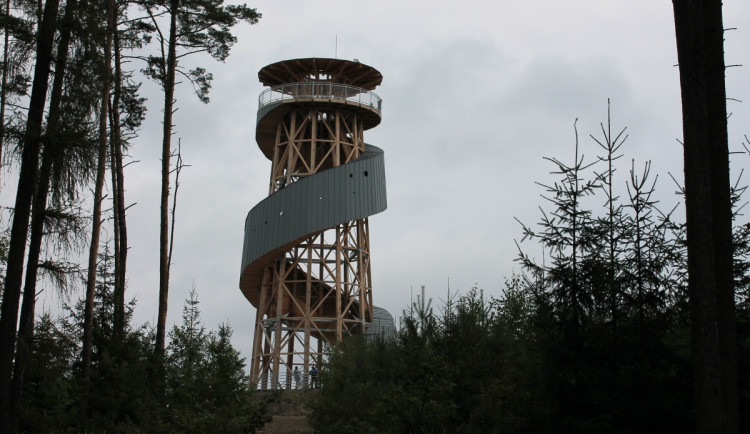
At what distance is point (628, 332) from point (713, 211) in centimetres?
148

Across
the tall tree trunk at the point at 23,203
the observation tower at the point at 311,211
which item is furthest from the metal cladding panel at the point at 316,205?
the tall tree trunk at the point at 23,203

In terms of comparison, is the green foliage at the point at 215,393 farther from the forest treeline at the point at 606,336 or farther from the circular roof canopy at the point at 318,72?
the circular roof canopy at the point at 318,72

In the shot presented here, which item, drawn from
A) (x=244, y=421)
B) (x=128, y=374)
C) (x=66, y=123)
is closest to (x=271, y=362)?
(x=128, y=374)

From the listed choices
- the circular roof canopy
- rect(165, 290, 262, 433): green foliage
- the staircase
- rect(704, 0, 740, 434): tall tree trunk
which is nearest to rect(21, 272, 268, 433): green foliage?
rect(165, 290, 262, 433): green foliage

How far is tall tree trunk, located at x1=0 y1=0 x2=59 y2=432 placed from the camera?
10219 mm

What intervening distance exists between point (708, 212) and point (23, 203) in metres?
7.35

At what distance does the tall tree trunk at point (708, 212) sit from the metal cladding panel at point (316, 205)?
1680 centimetres

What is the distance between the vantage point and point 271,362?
25.7 m

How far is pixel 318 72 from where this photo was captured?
1099 inches

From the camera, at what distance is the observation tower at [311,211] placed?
82.6ft

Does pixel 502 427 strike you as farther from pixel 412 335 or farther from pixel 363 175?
pixel 363 175

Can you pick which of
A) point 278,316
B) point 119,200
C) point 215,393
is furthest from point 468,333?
point 278,316

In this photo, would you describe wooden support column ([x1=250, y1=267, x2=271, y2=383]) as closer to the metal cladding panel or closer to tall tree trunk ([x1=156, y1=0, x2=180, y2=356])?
the metal cladding panel

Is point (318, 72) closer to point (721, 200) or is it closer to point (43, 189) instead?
point (43, 189)
